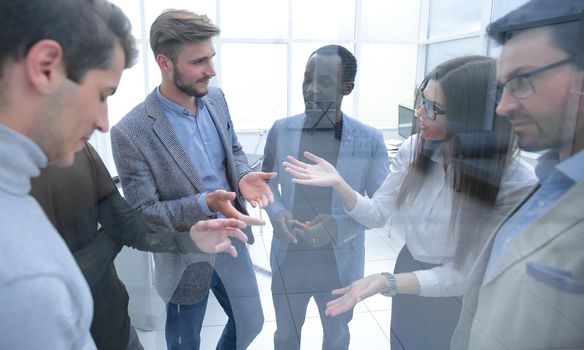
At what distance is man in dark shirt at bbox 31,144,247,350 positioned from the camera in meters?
0.60

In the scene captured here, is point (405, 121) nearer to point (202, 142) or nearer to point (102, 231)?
point (202, 142)

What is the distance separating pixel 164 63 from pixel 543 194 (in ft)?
2.67

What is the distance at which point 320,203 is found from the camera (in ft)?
3.77

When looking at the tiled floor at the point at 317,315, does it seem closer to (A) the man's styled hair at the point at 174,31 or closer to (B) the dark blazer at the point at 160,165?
(B) the dark blazer at the point at 160,165

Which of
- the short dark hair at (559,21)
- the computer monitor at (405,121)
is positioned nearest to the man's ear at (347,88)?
the computer monitor at (405,121)

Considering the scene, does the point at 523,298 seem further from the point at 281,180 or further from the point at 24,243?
the point at 24,243

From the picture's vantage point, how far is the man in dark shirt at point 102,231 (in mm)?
597

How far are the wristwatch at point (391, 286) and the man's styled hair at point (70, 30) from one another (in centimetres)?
87

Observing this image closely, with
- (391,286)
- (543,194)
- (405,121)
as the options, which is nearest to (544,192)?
(543,194)

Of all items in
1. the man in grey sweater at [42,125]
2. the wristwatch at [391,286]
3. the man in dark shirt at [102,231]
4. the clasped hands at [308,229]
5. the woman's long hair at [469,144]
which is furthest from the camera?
the clasped hands at [308,229]

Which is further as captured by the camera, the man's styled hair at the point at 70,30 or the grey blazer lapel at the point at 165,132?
the grey blazer lapel at the point at 165,132

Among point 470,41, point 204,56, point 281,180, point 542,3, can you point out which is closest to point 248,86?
point 204,56

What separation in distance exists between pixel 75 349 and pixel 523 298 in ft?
2.53

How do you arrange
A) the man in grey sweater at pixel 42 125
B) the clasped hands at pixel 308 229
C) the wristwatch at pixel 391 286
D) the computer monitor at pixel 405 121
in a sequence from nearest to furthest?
1. the man in grey sweater at pixel 42 125
2. the computer monitor at pixel 405 121
3. the wristwatch at pixel 391 286
4. the clasped hands at pixel 308 229
